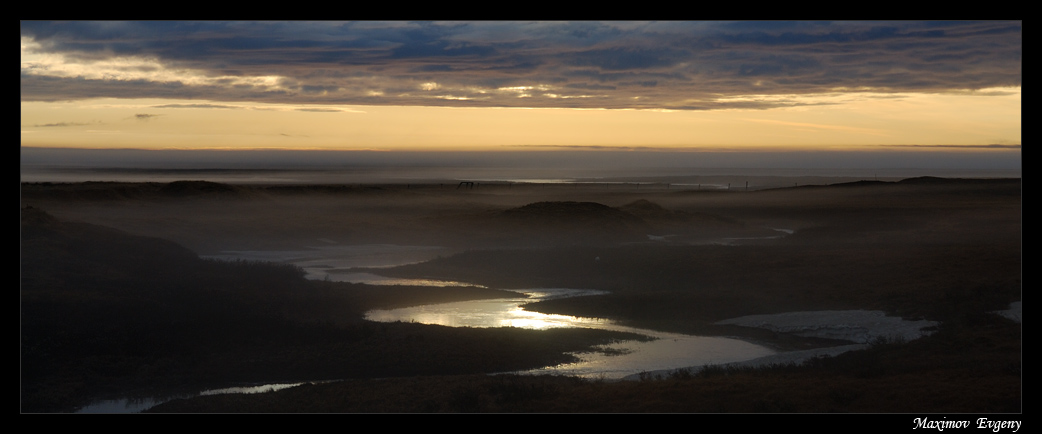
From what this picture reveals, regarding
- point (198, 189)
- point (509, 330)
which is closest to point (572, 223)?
point (509, 330)

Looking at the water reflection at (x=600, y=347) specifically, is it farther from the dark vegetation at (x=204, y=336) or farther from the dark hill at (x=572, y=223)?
the dark hill at (x=572, y=223)

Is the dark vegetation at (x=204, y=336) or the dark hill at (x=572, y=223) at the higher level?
the dark hill at (x=572, y=223)

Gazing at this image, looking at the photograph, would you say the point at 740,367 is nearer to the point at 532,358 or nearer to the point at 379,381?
the point at 532,358

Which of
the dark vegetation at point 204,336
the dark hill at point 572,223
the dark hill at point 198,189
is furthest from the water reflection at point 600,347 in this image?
the dark hill at point 198,189

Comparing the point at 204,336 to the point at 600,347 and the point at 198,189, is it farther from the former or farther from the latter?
the point at 198,189

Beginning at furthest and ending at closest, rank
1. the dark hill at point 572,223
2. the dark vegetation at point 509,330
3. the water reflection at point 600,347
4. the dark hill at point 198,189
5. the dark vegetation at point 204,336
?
the dark hill at point 198,189
the dark hill at point 572,223
the water reflection at point 600,347
the dark vegetation at point 204,336
the dark vegetation at point 509,330

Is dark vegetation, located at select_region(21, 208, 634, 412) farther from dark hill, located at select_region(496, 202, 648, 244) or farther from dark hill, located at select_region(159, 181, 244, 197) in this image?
dark hill, located at select_region(159, 181, 244, 197)

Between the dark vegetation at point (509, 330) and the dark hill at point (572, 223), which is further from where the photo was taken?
the dark hill at point (572, 223)
